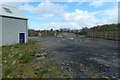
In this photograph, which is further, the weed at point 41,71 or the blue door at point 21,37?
the blue door at point 21,37

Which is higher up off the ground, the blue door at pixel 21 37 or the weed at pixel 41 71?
the blue door at pixel 21 37

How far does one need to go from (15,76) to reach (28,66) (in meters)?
1.42

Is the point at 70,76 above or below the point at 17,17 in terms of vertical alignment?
below

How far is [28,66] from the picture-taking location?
991 cm

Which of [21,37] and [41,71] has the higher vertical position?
A: [21,37]

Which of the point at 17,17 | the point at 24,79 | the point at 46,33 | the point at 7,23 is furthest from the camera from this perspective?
the point at 46,33

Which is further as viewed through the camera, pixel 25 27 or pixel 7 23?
pixel 25 27

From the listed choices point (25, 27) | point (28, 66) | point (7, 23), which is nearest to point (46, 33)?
point (25, 27)

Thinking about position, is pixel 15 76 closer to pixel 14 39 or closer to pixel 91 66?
pixel 91 66

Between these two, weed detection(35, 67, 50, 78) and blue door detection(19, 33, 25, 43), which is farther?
blue door detection(19, 33, 25, 43)

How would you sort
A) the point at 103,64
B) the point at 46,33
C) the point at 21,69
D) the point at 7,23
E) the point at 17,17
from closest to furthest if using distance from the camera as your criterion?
1. the point at 21,69
2. the point at 103,64
3. the point at 7,23
4. the point at 17,17
5. the point at 46,33

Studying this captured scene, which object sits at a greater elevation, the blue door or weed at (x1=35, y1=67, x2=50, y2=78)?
the blue door

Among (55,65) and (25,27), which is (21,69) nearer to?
(55,65)

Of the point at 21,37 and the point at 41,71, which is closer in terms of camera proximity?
the point at 41,71
